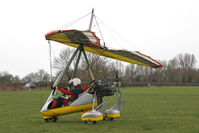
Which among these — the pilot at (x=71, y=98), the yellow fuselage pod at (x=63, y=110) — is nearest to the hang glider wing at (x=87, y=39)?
the pilot at (x=71, y=98)

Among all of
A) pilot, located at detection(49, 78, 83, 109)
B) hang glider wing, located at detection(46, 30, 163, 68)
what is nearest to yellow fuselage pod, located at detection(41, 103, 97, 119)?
pilot, located at detection(49, 78, 83, 109)

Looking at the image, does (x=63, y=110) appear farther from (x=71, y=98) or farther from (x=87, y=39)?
(x=87, y=39)

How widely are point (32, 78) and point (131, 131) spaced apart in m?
122

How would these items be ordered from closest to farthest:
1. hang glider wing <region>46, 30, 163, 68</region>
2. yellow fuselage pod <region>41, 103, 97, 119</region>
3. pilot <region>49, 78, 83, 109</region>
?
1. hang glider wing <region>46, 30, 163, 68</region>
2. yellow fuselage pod <region>41, 103, 97, 119</region>
3. pilot <region>49, 78, 83, 109</region>

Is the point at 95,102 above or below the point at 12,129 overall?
above

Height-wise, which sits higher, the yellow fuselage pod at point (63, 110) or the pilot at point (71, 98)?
the pilot at point (71, 98)

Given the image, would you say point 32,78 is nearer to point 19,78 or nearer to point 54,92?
point 19,78

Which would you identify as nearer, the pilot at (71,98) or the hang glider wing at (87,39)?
the hang glider wing at (87,39)

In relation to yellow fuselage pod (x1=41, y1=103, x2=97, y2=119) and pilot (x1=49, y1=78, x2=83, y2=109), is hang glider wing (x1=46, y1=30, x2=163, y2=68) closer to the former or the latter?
pilot (x1=49, y1=78, x2=83, y2=109)

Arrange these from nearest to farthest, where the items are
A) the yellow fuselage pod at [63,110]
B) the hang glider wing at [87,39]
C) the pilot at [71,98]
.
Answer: the hang glider wing at [87,39] < the yellow fuselage pod at [63,110] < the pilot at [71,98]

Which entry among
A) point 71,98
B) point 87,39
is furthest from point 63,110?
point 87,39

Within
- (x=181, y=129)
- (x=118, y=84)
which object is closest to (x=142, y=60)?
(x=118, y=84)

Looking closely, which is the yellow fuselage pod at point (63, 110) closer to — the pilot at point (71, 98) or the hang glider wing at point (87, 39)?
the pilot at point (71, 98)

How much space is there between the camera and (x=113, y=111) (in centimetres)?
1236
